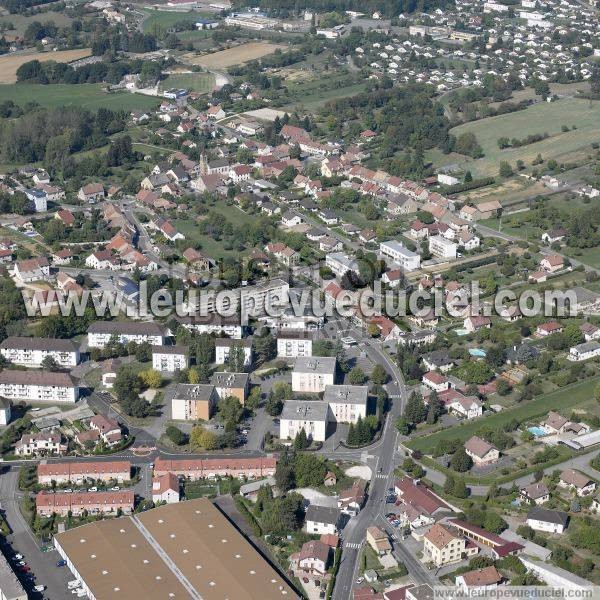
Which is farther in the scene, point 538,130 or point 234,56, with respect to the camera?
point 234,56

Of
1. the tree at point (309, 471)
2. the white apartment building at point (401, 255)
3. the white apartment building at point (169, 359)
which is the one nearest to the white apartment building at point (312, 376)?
the white apartment building at point (169, 359)

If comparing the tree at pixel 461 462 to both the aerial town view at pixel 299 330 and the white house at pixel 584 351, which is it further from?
the white house at pixel 584 351

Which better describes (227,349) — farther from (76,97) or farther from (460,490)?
(76,97)

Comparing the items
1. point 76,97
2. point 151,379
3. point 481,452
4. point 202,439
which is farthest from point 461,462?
point 76,97

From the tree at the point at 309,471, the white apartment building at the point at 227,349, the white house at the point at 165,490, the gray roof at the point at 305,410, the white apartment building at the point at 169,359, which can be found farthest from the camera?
the white apartment building at the point at 227,349

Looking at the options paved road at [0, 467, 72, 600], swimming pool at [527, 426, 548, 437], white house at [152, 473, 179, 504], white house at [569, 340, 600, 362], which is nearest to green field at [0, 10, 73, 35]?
white house at [569, 340, 600, 362]

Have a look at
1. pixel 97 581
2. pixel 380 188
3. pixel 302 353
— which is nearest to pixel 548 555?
pixel 97 581
